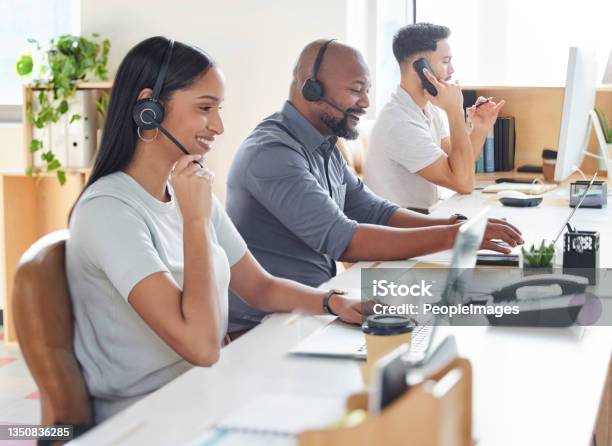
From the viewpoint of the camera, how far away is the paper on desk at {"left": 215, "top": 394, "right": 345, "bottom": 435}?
106cm

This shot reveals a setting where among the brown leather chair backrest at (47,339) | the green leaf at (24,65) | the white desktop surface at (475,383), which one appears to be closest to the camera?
the white desktop surface at (475,383)

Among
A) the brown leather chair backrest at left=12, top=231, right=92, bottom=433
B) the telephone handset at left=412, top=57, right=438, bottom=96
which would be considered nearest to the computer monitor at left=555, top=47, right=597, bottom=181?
the telephone handset at left=412, top=57, right=438, bottom=96

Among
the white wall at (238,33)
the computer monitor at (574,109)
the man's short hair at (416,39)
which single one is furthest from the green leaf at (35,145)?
A: the computer monitor at (574,109)

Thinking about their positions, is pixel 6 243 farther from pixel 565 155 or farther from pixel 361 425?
pixel 361 425

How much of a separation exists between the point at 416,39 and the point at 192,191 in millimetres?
2107

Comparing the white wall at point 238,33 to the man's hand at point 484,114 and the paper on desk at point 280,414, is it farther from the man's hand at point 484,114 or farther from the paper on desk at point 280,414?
the paper on desk at point 280,414

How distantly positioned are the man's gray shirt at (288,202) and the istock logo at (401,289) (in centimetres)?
29

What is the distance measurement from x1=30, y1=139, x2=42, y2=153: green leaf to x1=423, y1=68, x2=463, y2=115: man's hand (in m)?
1.74

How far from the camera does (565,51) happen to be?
447cm

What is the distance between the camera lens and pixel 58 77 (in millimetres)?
3963

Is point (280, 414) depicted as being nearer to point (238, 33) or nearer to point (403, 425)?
point (403, 425)

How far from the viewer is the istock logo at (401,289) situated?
1.88 meters

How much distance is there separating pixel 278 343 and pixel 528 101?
3209mm

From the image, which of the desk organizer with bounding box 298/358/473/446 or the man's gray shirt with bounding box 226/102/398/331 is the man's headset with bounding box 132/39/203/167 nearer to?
the man's gray shirt with bounding box 226/102/398/331
